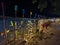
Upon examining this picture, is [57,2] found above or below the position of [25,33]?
above

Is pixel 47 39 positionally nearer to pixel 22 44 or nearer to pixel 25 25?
pixel 25 25

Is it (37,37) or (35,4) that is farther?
(37,37)

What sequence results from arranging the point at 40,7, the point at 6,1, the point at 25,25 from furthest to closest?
the point at 25,25, the point at 6,1, the point at 40,7

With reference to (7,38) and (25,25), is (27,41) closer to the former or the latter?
(7,38)

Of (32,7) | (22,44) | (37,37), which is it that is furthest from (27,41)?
(32,7)

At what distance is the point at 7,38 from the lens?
155 inches

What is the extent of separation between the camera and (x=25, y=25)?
15.8 ft

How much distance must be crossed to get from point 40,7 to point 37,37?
31.1 inches

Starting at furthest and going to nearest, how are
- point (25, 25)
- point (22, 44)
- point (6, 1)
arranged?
point (25, 25), point (6, 1), point (22, 44)

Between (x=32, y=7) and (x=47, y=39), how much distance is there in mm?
788

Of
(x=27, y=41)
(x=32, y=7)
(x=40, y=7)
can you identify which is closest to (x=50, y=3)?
(x=40, y=7)

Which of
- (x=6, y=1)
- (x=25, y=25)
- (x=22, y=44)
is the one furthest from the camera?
(x=25, y=25)

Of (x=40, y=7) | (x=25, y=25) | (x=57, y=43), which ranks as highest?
(x=40, y=7)

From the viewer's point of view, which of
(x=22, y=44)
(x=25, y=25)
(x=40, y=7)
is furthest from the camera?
(x=25, y=25)
